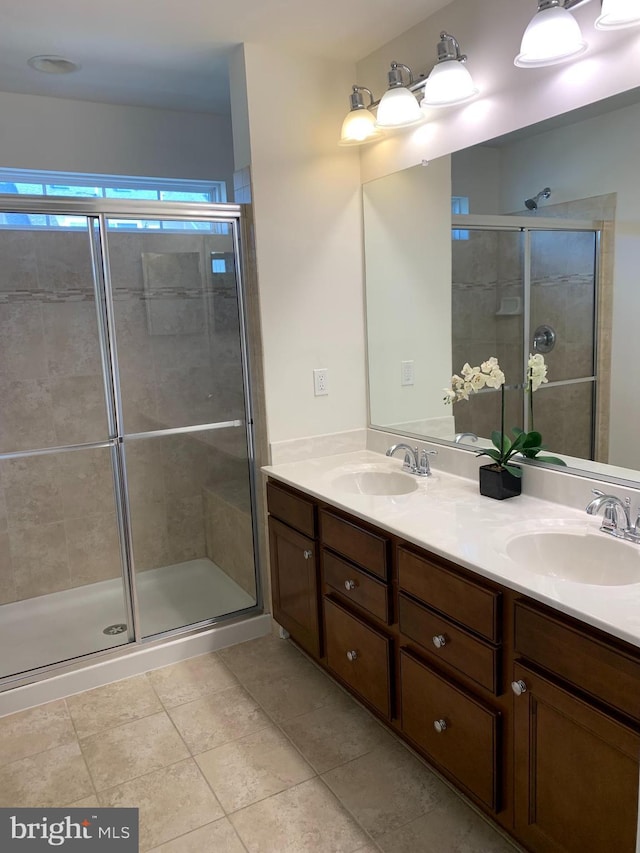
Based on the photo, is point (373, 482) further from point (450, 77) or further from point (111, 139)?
point (111, 139)

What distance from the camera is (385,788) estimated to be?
81.4 inches

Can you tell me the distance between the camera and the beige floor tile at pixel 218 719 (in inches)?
93.1

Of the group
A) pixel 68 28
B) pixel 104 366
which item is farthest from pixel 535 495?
pixel 68 28

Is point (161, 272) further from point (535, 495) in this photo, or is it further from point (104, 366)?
point (535, 495)

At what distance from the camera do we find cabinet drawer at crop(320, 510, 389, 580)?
209cm

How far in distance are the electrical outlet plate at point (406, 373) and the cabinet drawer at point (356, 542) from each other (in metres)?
0.76

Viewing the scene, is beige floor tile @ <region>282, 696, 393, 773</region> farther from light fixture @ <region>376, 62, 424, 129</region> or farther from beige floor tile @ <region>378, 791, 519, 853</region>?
light fixture @ <region>376, 62, 424, 129</region>

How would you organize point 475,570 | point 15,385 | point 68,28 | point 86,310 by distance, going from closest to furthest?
point 475,570, point 68,28, point 86,310, point 15,385

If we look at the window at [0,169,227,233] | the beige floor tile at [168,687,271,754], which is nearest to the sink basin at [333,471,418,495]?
the beige floor tile at [168,687,271,754]

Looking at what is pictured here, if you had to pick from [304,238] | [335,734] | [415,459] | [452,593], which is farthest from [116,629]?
[304,238]

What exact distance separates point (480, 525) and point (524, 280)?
87 cm

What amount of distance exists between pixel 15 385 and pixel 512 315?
2.37m

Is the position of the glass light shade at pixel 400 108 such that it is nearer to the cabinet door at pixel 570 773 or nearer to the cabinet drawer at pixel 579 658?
the cabinet drawer at pixel 579 658

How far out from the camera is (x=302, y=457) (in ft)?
9.61
